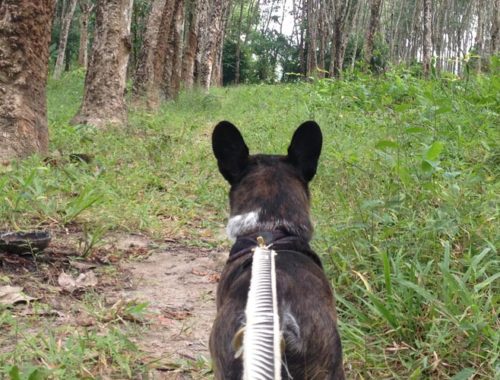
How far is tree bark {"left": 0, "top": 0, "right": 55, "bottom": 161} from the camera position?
6.88 metres

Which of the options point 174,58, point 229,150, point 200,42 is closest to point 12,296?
point 229,150

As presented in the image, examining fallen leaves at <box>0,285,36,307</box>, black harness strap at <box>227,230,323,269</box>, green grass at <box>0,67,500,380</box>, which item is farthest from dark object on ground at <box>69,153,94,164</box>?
black harness strap at <box>227,230,323,269</box>

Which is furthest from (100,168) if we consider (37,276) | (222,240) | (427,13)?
(427,13)

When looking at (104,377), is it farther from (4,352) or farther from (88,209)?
(88,209)

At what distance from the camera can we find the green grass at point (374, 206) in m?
3.16

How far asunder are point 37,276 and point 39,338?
3.59ft

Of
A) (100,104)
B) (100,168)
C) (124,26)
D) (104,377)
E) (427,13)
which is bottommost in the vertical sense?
(104,377)

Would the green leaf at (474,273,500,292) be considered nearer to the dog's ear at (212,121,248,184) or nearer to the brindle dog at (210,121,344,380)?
the brindle dog at (210,121,344,380)

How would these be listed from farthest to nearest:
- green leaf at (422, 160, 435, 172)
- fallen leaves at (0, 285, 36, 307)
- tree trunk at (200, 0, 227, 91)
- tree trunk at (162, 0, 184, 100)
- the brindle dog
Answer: tree trunk at (200, 0, 227, 91) → tree trunk at (162, 0, 184, 100) → green leaf at (422, 160, 435, 172) → fallen leaves at (0, 285, 36, 307) → the brindle dog

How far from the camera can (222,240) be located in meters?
5.66

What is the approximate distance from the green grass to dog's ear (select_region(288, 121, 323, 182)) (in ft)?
2.72

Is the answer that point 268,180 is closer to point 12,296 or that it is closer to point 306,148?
point 306,148

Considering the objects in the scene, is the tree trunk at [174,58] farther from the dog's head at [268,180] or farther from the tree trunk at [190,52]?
the dog's head at [268,180]

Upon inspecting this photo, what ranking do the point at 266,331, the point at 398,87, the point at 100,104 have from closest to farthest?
the point at 266,331
the point at 398,87
the point at 100,104
